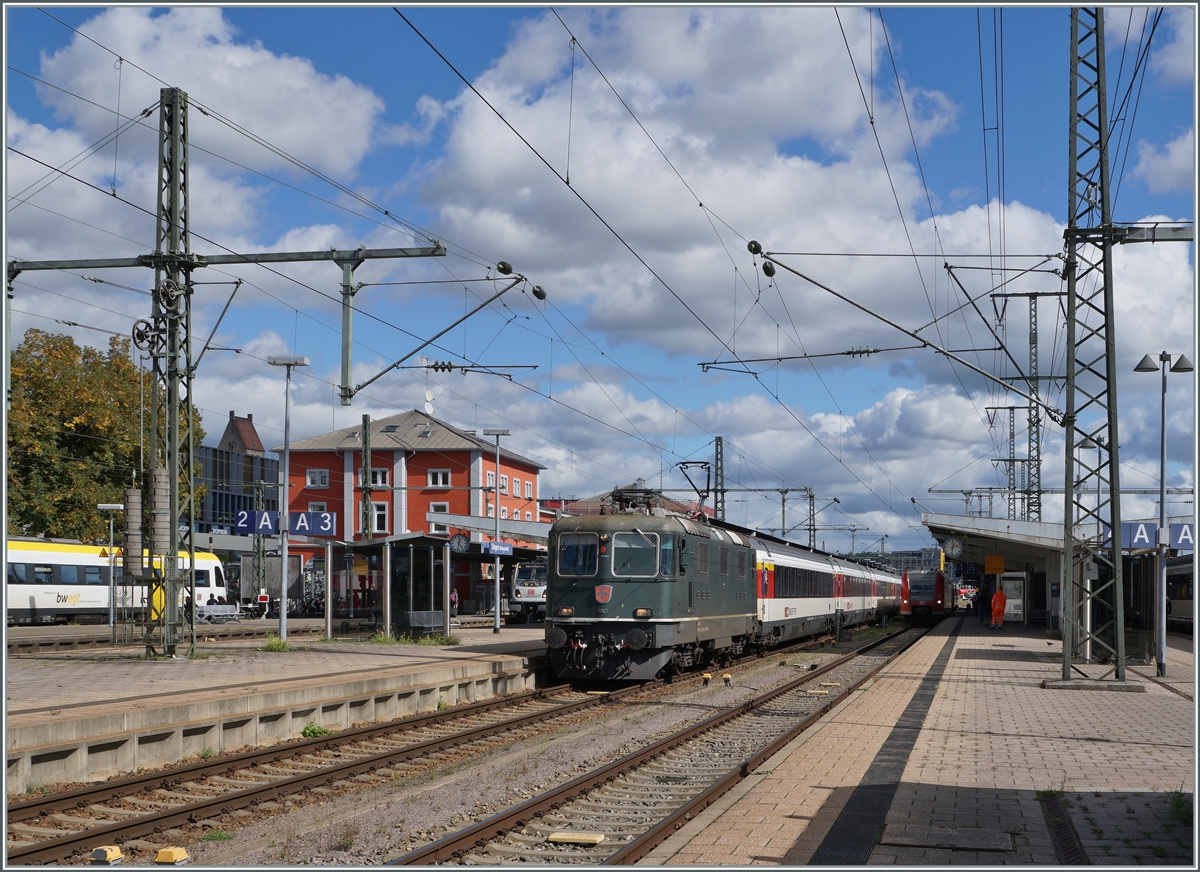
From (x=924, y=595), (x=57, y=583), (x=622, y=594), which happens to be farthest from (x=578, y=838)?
(x=924, y=595)

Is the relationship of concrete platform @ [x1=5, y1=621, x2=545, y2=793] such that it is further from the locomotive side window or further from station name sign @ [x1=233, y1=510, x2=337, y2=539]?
station name sign @ [x1=233, y1=510, x2=337, y2=539]

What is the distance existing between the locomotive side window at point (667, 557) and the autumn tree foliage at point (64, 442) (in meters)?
25.0

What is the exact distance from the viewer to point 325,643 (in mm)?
27438

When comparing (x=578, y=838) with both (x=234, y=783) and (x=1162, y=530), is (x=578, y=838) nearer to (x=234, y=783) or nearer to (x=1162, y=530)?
(x=234, y=783)

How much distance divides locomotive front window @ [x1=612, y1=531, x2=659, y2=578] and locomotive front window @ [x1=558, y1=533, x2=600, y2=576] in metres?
0.39

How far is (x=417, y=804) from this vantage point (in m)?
9.98

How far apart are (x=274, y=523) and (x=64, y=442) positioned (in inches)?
648

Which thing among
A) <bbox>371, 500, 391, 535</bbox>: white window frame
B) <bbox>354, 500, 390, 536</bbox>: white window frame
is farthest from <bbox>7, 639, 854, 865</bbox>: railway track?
<bbox>371, 500, 391, 535</bbox>: white window frame

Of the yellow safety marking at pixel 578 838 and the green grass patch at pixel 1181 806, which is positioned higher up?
the green grass patch at pixel 1181 806

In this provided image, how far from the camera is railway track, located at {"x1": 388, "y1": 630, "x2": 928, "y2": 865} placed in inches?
323

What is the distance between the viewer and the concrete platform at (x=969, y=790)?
788cm

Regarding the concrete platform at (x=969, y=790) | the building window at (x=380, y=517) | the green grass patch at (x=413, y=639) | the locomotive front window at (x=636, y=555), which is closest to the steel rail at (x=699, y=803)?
the concrete platform at (x=969, y=790)

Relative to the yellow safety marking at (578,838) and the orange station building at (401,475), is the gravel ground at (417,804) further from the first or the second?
the orange station building at (401,475)

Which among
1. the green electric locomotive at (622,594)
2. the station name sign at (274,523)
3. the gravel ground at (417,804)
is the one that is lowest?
the gravel ground at (417,804)
